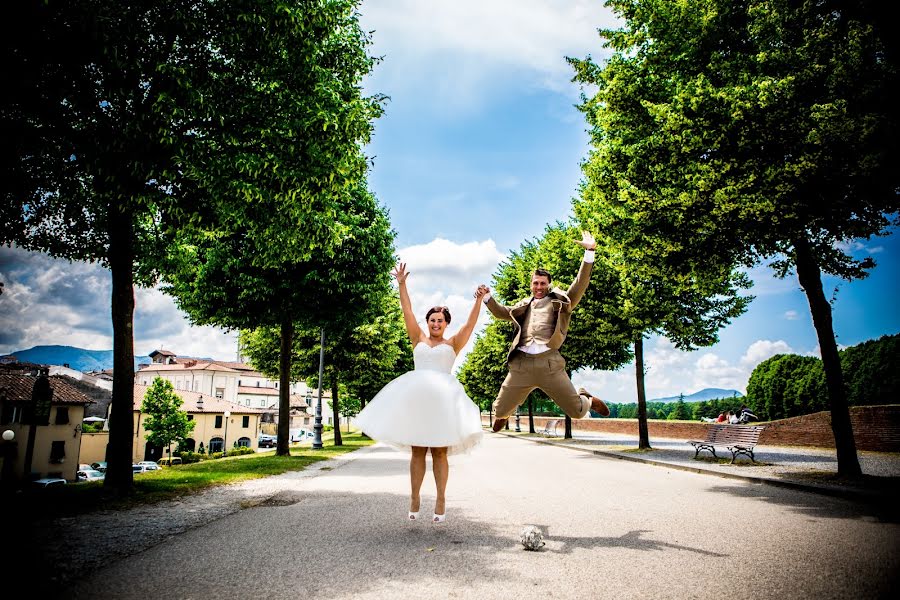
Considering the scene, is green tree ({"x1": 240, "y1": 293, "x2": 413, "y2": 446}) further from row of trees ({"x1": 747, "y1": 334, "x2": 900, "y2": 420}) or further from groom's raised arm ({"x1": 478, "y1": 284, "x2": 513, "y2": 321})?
row of trees ({"x1": 747, "y1": 334, "x2": 900, "y2": 420})

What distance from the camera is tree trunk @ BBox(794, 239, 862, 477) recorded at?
10672 mm

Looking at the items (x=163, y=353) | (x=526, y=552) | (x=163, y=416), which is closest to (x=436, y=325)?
(x=526, y=552)

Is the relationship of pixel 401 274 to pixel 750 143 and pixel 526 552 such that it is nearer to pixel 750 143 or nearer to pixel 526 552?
pixel 526 552

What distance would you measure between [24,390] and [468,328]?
1762 inches

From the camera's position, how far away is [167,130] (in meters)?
7.52

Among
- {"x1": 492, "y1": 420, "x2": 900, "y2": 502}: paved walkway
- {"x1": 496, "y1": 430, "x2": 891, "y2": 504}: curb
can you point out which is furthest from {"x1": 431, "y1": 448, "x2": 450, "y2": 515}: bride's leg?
{"x1": 492, "y1": 420, "x2": 900, "y2": 502}: paved walkway

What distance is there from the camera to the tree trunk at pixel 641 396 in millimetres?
21078

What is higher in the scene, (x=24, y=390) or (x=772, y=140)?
(x=772, y=140)

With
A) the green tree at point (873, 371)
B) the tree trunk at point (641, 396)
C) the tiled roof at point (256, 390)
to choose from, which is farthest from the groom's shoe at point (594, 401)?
the tiled roof at point (256, 390)

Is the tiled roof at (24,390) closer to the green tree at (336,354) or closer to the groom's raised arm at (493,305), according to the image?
the green tree at (336,354)

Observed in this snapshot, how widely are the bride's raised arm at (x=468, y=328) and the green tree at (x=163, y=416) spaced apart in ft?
184

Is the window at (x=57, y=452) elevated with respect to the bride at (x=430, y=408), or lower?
lower

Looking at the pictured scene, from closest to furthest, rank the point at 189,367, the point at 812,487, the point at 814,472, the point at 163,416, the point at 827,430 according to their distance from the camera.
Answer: the point at 812,487, the point at 814,472, the point at 827,430, the point at 163,416, the point at 189,367

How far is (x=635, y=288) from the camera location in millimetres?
20062
